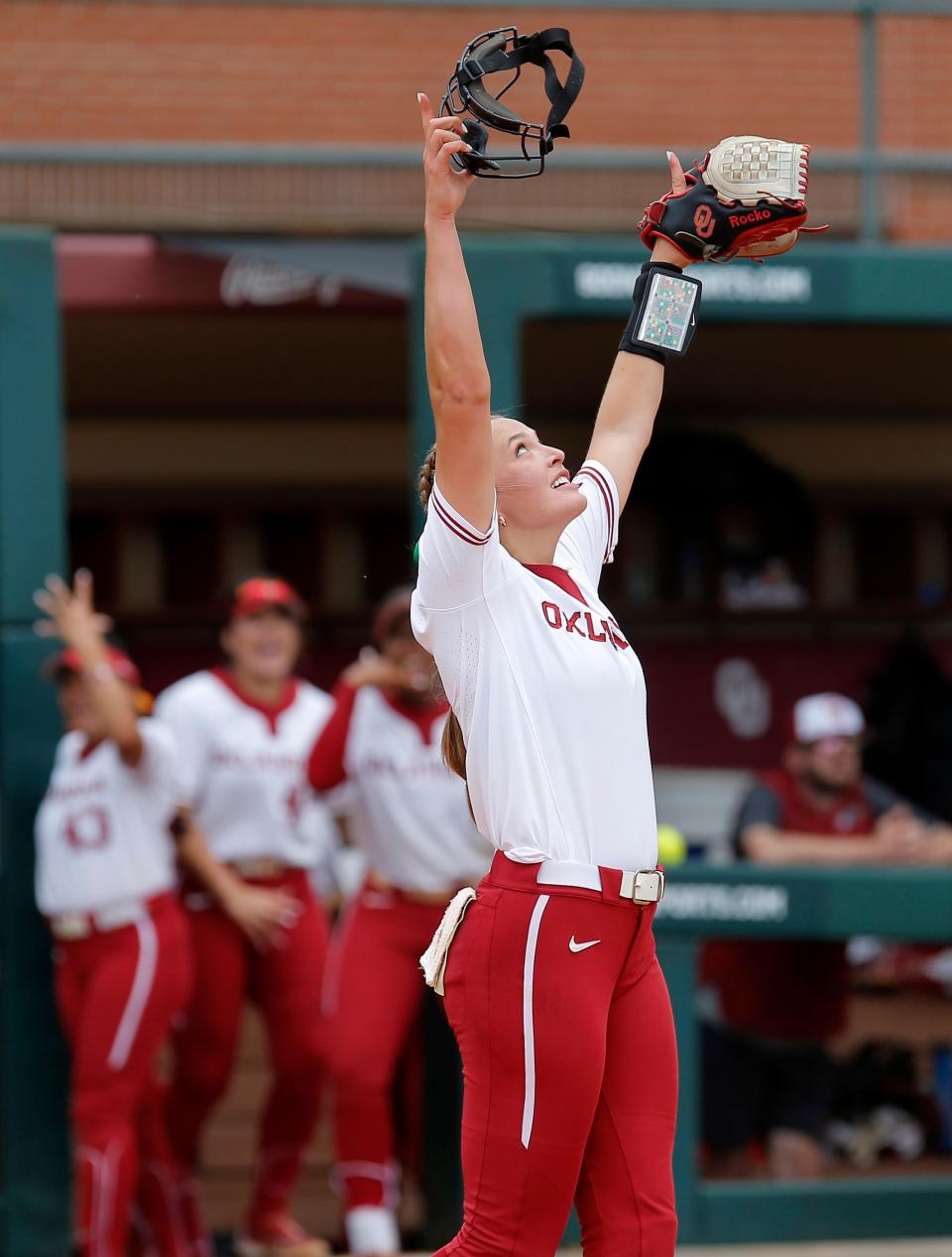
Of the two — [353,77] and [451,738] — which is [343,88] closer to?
[353,77]

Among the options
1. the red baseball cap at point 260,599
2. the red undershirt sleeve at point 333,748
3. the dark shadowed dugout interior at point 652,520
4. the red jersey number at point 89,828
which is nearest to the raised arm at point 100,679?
the red jersey number at point 89,828

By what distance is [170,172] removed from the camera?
7422 millimetres

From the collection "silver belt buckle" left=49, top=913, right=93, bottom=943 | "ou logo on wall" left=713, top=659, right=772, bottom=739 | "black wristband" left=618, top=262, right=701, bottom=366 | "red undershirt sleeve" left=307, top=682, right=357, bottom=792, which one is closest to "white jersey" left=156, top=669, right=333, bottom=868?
"red undershirt sleeve" left=307, top=682, right=357, bottom=792

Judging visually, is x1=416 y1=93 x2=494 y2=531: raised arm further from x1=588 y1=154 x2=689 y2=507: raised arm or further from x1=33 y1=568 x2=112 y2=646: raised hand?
x1=33 y1=568 x2=112 y2=646: raised hand

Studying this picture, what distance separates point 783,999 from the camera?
17.1 feet

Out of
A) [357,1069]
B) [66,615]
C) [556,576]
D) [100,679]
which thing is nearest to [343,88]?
[66,615]

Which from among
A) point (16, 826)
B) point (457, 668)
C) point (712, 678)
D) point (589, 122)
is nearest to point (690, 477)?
point (712, 678)

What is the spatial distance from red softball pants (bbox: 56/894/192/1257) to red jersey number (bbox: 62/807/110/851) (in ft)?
0.74

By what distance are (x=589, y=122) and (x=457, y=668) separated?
5867 millimetres

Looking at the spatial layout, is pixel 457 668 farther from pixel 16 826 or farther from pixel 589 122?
pixel 589 122

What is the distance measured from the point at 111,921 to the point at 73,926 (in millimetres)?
99

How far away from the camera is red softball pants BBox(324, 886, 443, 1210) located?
468 cm

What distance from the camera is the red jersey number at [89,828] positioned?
4723 mm

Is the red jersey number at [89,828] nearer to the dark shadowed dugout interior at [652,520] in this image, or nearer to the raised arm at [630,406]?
the raised arm at [630,406]
